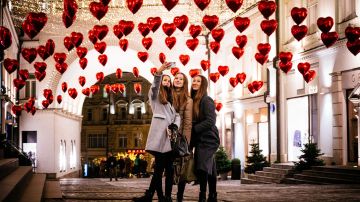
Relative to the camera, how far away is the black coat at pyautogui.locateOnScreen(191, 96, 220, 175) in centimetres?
970

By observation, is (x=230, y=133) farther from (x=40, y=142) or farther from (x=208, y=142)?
(x=208, y=142)

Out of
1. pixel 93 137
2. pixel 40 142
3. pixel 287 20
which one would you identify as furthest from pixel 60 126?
pixel 93 137

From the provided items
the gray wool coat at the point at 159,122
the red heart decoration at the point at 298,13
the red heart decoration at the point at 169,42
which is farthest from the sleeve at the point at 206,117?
the red heart decoration at the point at 169,42

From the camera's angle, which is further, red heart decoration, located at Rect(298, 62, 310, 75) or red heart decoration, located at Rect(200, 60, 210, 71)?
red heart decoration, located at Rect(200, 60, 210, 71)

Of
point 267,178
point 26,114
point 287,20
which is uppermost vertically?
point 287,20

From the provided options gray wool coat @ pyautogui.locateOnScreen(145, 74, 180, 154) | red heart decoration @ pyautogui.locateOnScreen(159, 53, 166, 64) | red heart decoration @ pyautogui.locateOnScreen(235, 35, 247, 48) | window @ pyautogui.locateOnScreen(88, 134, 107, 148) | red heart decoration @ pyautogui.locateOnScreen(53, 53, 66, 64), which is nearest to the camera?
gray wool coat @ pyautogui.locateOnScreen(145, 74, 180, 154)

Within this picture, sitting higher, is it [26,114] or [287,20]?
[287,20]

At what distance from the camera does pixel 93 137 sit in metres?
86.8

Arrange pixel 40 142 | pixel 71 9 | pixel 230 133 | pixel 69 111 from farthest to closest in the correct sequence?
pixel 69 111, pixel 40 142, pixel 230 133, pixel 71 9

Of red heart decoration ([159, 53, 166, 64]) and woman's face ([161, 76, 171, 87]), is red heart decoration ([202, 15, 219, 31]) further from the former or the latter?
woman's face ([161, 76, 171, 87])

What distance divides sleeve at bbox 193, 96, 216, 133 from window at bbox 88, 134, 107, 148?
76165 millimetres

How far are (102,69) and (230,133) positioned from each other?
52.2 ft

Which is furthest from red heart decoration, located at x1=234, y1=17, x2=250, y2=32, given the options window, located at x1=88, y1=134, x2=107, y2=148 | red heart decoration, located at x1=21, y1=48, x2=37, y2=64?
window, located at x1=88, y1=134, x2=107, y2=148

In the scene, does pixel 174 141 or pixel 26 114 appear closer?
pixel 174 141
